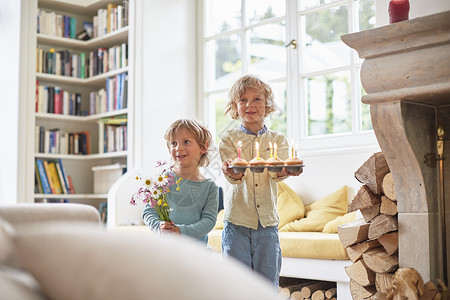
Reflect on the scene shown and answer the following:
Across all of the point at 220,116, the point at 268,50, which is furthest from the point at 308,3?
the point at 220,116

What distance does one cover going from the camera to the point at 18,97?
15.3ft

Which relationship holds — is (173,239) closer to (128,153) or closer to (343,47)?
(343,47)

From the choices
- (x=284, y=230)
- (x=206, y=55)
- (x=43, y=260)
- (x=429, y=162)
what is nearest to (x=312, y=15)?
(x=206, y=55)

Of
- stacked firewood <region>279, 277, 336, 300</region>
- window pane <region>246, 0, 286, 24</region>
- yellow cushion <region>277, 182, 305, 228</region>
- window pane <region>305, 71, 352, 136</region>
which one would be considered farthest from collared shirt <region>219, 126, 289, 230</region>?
window pane <region>246, 0, 286, 24</region>

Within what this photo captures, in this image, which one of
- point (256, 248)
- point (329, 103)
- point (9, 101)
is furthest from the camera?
point (9, 101)

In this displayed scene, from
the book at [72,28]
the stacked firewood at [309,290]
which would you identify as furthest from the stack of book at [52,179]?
the stacked firewood at [309,290]

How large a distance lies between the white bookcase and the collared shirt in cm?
237

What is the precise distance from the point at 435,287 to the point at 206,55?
2992 millimetres

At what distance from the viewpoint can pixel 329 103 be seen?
3.83 meters

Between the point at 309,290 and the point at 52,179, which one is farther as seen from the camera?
the point at 52,179

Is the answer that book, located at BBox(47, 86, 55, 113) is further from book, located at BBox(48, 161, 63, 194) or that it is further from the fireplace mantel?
the fireplace mantel

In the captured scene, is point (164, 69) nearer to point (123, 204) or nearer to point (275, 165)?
point (123, 204)

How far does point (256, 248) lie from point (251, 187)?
24cm

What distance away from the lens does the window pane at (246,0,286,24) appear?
4195 millimetres
